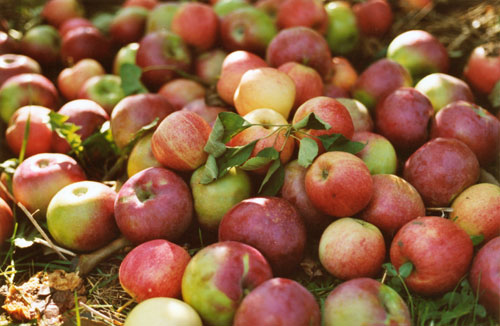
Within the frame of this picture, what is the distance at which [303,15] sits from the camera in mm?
3730

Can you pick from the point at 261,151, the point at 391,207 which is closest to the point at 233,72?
the point at 261,151

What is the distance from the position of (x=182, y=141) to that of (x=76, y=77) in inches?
71.4

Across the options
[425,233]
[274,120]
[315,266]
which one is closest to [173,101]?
[274,120]

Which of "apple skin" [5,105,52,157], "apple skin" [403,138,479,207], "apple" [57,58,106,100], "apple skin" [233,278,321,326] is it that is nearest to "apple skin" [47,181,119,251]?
"apple skin" [5,105,52,157]

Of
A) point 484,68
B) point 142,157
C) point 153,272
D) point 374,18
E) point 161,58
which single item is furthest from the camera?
point 374,18

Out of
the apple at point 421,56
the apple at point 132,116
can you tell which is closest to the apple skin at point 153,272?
the apple at point 132,116

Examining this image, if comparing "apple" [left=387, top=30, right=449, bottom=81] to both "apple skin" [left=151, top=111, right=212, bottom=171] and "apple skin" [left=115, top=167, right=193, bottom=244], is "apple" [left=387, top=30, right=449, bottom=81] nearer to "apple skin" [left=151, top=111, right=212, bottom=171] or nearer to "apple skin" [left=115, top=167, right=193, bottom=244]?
"apple skin" [left=151, top=111, right=212, bottom=171]

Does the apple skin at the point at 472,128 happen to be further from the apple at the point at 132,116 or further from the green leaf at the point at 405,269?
the apple at the point at 132,116

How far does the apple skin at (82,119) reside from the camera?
Answer: 3.10m

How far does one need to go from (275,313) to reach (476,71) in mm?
2648

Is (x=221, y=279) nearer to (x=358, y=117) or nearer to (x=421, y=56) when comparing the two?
(x=358, y=117)

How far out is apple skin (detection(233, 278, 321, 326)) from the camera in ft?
5.42

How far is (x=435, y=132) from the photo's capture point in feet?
8.93

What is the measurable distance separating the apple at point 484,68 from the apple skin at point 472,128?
0.76 meters
